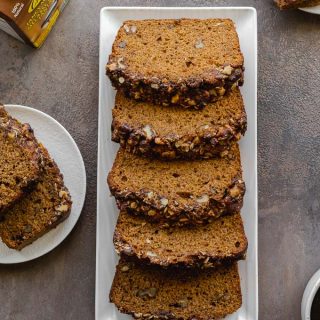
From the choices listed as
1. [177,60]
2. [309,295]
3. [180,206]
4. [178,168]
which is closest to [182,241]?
[180,206]

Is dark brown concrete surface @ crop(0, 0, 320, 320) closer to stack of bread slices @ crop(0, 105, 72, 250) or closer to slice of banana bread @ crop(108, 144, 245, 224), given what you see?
stack of bread slices @ crop(0, 105, 72, 250)

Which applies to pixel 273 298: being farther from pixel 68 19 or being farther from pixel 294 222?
pixel 68 19

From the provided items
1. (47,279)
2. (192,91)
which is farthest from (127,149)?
(47,279)

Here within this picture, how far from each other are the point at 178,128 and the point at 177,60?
30 cm

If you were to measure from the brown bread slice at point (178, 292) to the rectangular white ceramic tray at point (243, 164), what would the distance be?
79 millimetres

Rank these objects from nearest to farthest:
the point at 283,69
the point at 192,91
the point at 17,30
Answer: the point at 192,91, the point at 17,30, the point at 283,69

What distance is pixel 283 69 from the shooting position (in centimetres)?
331

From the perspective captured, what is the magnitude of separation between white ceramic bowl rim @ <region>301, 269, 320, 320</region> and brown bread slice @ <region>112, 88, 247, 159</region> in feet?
2.42

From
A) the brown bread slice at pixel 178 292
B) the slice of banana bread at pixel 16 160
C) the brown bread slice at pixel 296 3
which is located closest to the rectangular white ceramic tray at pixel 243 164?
the brown bread slice at pixel 178 292

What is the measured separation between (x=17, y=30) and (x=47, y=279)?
3.86 ft

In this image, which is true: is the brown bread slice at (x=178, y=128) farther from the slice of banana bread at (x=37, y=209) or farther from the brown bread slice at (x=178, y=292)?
the brown bread slice at (x=178, y=292)

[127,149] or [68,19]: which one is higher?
[68,19]

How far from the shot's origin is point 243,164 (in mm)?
3082

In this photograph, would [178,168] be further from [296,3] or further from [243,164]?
[296,3]
